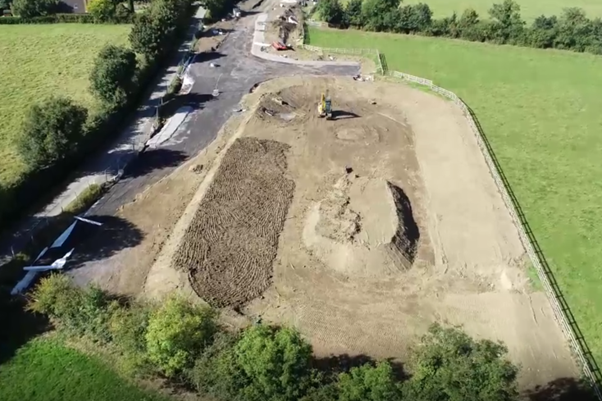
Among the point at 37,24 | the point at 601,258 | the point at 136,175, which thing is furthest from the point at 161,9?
the point at 601,258

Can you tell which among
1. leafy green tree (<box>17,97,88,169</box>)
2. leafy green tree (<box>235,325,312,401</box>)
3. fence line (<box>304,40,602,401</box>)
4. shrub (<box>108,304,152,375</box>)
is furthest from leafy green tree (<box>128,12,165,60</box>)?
leafy green tree (<box>235,325,312,401</box>)

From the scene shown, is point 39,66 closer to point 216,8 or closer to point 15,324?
point 216,8

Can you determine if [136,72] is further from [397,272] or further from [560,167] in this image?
[560,167]

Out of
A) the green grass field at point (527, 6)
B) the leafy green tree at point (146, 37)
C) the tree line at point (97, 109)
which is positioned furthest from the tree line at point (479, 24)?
the leafy green tree at point (146, 37)

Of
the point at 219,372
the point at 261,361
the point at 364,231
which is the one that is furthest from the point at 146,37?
the point at 261,361

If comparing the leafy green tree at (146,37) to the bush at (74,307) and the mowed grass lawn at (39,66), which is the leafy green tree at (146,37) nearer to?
the mowed grass lawn at (39,66)

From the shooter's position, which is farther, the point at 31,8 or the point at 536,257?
the point at 31,8

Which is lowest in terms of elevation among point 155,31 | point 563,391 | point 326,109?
point 563,391
